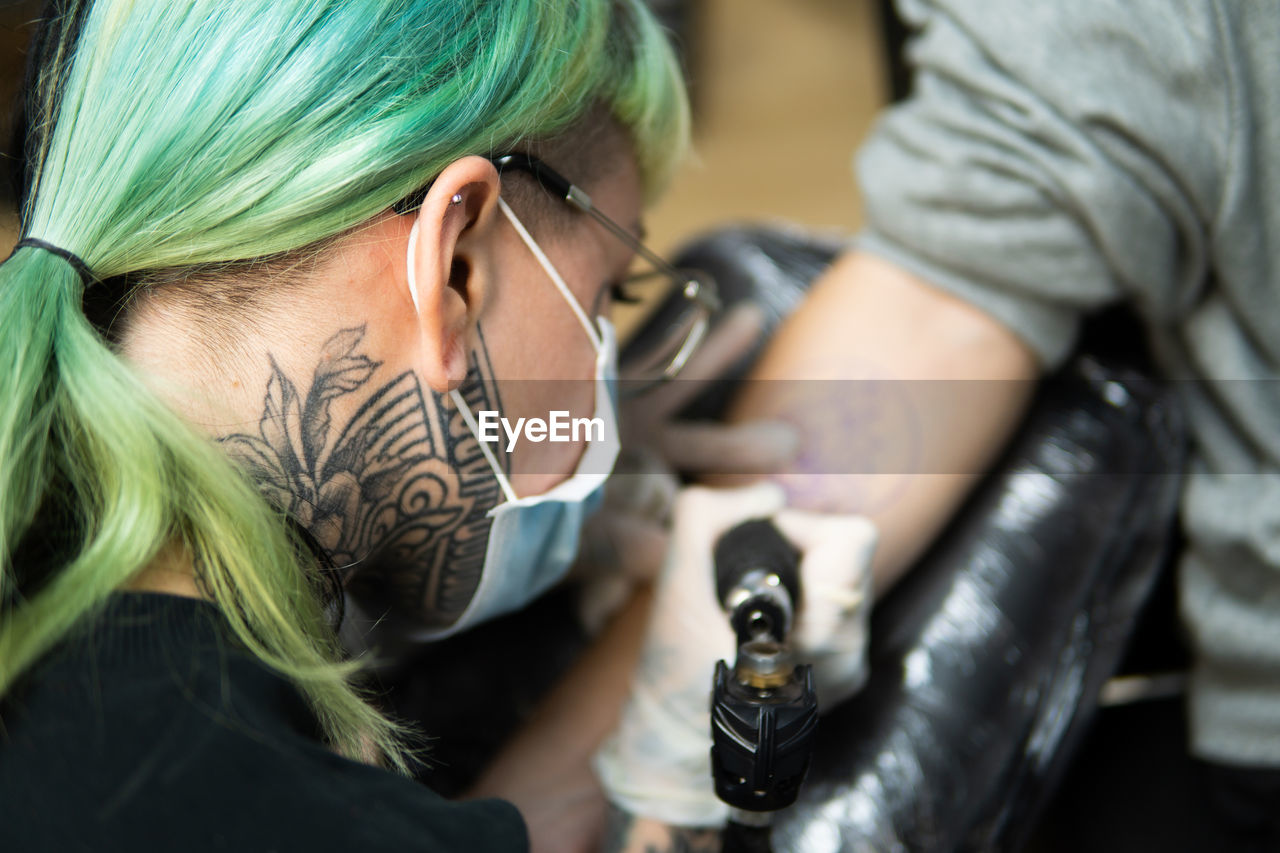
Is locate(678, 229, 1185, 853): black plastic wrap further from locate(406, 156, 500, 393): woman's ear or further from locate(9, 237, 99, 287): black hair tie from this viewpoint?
locate(9, 237, 99, 287): black hair tie

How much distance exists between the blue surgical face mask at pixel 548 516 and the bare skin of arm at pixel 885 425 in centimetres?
17

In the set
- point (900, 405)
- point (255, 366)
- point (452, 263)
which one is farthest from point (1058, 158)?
point (255, 366)

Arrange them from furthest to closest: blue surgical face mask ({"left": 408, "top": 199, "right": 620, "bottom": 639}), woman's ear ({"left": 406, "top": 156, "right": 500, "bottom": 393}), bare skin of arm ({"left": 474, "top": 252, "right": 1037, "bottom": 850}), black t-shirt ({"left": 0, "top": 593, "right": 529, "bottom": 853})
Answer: bare skin of arm ({"left": 474, "top": 252, "right": 1037, "bottom": 850})
blue surgical face mask ({"left": 408, "top": 199, "right": 620, "bottom": 639})
woman's ear ({"left": 406, "top": 156, "right": 500, "bottom": 393})
black t-shirt ({"left": 0, "top": 593, "right": 529, "bottom": 853})

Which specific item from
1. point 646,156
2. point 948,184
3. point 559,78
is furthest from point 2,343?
point 948,184

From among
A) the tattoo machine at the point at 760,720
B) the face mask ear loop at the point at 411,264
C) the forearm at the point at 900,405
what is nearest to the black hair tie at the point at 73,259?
the face mask ear loop at the point at 411,264

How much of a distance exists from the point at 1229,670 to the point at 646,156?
787mm

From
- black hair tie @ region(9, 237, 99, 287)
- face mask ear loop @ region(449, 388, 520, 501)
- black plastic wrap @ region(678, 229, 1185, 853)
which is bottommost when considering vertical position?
black plastic wrap @ region(678, 229, 1185, 853)

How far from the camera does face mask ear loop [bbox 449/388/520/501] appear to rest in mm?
709

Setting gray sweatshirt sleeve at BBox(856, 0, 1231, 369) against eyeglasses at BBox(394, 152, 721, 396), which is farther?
gray sweatshirt sleeve at BBox(856, 0, 1231, 369)

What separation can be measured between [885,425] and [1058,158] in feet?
0.99

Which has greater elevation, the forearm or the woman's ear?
the woman's ear

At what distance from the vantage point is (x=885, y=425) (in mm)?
960

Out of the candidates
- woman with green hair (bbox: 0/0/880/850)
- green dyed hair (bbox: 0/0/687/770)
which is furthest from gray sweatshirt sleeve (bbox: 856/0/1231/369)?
green dyed hair (bbox: 0/0/687/770)

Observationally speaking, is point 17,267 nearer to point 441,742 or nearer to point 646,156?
point 646,156
